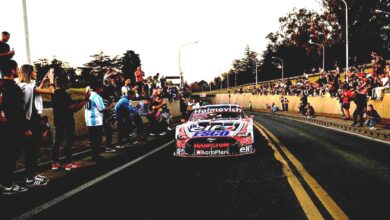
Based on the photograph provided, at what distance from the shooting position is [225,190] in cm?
593

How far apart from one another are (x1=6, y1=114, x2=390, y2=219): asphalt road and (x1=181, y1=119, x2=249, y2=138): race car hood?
2.05 ft

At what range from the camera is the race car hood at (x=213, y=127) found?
9.09m

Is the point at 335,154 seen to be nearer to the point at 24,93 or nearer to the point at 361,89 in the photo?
the point at 24,93

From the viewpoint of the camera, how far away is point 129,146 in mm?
12641

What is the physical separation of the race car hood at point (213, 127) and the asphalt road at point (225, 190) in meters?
0.63

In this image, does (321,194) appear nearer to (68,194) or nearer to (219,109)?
(68,194)

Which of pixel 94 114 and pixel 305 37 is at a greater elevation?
pixel 305 37

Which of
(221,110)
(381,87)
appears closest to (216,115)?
(221,110)

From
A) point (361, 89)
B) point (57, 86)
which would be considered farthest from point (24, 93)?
point (361, 89)

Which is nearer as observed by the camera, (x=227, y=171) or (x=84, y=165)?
(x=227, y=171)

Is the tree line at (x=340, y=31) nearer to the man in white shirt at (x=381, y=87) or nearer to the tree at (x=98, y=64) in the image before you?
the man in white shirt at (x=381, y=87)

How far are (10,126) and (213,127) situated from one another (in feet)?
15.9

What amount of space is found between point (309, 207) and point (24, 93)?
489 cm

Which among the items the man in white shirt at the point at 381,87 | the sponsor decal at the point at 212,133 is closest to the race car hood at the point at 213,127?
the sponsor decal at the point at 212,133
